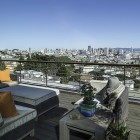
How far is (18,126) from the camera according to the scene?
272 centimetres

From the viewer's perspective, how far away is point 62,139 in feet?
9.05

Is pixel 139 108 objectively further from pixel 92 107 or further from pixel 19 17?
pixel 19 17

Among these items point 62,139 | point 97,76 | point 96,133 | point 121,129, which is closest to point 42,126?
point 62,139

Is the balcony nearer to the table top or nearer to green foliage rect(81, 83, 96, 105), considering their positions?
the table top

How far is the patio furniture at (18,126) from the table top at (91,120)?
57 centimetres

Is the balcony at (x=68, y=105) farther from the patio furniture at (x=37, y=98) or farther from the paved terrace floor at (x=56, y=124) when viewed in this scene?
the patio furniture at (x=37, y=98)

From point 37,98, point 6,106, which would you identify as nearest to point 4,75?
point 37,98

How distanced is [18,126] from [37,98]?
43.8 inches

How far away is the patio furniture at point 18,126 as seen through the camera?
250 centimetres

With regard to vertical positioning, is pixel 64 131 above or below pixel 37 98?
below

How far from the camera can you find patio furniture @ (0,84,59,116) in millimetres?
3795

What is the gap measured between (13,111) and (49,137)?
81 centimetres

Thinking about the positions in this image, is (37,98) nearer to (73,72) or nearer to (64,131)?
(64,131)

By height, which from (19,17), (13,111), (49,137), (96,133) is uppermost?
(19,17)
